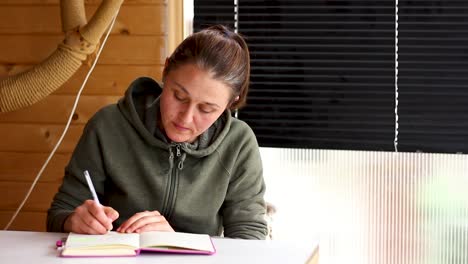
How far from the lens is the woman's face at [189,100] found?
1944 mm

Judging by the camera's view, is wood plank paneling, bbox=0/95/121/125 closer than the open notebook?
No

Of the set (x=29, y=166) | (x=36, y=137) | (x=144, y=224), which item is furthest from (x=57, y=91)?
(x=144, y=224)

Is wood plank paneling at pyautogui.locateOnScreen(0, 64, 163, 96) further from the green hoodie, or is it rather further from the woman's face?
the woman's face

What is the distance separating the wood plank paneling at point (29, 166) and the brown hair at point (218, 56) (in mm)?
1149

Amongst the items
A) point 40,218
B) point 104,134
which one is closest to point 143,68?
point 40,218

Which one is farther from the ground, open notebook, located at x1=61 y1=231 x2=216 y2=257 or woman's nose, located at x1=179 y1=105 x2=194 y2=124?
woman's nose, located at x1=179 y1=105 x2=194 y2=124

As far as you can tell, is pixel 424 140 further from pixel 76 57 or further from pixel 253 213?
pixel 76 57

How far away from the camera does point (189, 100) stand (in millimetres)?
1946

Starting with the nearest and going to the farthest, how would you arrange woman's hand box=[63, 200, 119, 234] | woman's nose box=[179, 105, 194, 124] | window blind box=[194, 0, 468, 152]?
1. woman's hand box=[63, 200, 119, 234]
2. woman's nose box=[179, 105, 194, 124]
3. window blind box=[194, 0, 468, 152]

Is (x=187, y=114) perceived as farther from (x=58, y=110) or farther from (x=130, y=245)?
(x=58, y=110)

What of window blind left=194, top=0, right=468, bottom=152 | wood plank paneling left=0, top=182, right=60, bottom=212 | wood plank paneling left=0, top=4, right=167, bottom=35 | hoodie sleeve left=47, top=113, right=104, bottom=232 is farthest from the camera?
wood plank paneling left=0, top=182, right=60, bottom=212

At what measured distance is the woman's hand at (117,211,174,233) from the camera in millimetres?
1821

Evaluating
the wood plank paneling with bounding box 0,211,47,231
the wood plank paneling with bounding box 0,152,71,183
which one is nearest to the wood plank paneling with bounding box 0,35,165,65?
the wood plank paneling with bounding box 0,152,71,183

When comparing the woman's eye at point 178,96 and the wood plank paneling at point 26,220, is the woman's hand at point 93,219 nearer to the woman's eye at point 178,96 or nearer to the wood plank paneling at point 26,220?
the woman's eye at point 178,96
